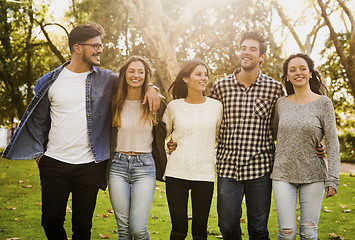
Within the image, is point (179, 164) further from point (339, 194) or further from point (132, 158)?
point (339, 194)

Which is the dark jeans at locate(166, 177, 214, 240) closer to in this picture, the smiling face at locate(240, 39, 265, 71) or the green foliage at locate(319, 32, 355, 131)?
the smiling face at locate(240, 39, 265, 71)

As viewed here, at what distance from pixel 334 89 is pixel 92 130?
2024 centimetres

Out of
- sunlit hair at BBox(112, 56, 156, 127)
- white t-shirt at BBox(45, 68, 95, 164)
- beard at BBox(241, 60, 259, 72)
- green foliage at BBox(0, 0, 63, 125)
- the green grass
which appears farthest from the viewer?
green foliage at BBox(0, 0, 63, 125)

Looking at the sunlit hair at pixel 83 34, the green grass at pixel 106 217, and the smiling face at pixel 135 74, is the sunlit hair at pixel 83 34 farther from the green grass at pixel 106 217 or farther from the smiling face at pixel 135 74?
the green grass at pixel 106 217

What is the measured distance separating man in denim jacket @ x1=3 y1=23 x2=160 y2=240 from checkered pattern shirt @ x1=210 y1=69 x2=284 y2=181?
0.87 metres

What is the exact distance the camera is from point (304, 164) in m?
3.95

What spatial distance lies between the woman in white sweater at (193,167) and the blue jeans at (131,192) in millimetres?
275

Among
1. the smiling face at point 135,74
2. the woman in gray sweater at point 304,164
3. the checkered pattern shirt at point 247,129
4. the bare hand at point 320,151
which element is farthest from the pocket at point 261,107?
the smiling face at point 135,74

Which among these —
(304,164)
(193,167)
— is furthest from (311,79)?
(193,167)

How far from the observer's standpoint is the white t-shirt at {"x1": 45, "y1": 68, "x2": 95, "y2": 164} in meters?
4.02

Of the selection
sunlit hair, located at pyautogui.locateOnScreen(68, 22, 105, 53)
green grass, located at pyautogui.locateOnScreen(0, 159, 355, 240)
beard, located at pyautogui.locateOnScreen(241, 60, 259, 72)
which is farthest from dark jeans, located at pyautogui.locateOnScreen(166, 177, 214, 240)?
green grass, located at pyautogui.locateOnScreen(0, 159, 355, 240)

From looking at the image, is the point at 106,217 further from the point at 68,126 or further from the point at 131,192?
the point at 68,126

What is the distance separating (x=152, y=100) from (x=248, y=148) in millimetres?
1185

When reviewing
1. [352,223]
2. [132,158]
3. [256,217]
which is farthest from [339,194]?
[132,158]
